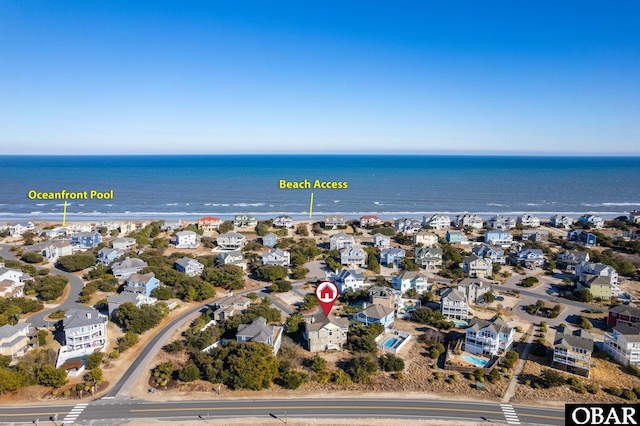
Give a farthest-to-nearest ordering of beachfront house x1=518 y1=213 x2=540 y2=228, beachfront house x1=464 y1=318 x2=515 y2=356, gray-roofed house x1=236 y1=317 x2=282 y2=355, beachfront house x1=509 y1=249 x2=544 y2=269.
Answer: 1. beachfront house x1=518 y1=213 x2=540 y2=228
2. beachfront house x1=509 y1=249 x2=544 y2=269
3. beachfront house x1=464 y1=318 x2=515 y2=356
4. gray-roofed house x1=236 y1=317 x2=282 y2=355

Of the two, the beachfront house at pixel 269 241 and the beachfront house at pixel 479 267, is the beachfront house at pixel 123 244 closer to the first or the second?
the beachfront house at pixel 269 241

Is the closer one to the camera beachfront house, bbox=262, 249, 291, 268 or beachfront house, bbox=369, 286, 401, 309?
beachfront house, bbox=369, 286, 401, 309

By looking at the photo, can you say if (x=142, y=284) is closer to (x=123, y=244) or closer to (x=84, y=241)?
(x=123, y=244)

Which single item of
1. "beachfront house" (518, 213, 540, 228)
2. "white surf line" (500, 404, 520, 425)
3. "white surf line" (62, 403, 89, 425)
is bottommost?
"white surf line" (62, 403, 89, 425)

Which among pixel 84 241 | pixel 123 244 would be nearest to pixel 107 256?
pixel 123 244

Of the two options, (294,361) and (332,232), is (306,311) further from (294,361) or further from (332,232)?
(332,232)

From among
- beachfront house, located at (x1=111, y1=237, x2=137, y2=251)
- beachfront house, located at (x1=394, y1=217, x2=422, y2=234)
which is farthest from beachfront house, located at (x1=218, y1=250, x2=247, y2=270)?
beachfront house, located at (x1=394, y1=217, x2=422, y2=234)

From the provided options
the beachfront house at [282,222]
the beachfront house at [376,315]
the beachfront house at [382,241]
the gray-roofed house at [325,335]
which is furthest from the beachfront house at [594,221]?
the gray-roofed house at [325,335]

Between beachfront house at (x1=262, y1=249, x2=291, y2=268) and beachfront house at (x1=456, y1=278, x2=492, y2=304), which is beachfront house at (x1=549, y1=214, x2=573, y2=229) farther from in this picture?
beachfront house at (x1=262, y1=249, x2=291, y2=268)
